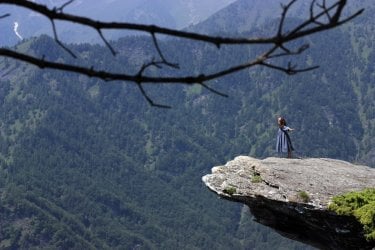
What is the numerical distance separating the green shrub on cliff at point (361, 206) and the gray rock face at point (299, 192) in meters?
0.35

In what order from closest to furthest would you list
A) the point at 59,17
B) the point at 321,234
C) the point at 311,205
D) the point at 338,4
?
the point at 338,4
the point at 59,17
the point at 311,205
the point at 321,234

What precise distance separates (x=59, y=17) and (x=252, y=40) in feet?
5.37

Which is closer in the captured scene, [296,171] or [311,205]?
[311,205]

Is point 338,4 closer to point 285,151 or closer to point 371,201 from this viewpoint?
point 371,201

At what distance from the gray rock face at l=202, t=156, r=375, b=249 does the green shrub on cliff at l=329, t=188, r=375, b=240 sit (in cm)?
35

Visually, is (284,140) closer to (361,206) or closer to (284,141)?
(284,141)

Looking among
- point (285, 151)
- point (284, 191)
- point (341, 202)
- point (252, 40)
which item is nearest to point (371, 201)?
point (341, 202)

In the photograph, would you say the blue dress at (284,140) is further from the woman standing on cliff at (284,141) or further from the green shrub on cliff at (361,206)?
the green shrub on cliff at (361,206)

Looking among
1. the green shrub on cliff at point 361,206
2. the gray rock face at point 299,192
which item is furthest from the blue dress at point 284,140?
the green shrub on cliff at point 361,206

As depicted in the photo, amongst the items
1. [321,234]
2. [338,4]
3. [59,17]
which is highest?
[338,4]

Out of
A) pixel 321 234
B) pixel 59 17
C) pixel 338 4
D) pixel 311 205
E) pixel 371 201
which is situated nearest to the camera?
pixel 338 4

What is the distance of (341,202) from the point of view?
22.0 m

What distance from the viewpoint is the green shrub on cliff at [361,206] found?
20.5 metres

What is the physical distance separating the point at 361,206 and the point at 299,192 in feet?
9.29
